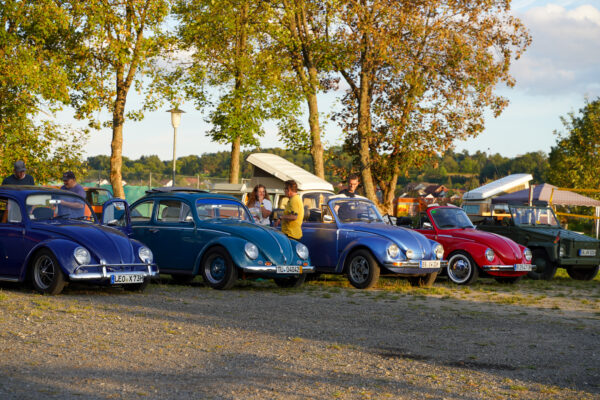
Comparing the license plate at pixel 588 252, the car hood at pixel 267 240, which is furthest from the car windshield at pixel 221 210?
the license plate at pixel 588 252

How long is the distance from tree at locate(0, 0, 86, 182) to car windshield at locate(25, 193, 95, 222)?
11063 millimetres

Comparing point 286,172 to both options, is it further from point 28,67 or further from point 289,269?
point 289,269

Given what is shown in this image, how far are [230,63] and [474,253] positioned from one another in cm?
1449

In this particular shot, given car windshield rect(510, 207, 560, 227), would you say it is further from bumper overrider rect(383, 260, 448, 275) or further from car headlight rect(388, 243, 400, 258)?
car headlight rect(388, 243, 400, 258)

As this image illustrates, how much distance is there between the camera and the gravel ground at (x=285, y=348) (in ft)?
20.3

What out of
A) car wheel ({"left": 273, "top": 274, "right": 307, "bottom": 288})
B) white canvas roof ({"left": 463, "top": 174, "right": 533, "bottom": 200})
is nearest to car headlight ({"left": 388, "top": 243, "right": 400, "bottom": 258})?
car wheel ({"left": 273, "top": 274, "right": 307, "bottom": 288})

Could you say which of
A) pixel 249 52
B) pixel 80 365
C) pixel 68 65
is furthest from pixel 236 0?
pixel 80 365

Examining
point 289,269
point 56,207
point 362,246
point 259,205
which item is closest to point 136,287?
point 56,207

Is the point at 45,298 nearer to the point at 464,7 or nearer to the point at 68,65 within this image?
the point at 68,65

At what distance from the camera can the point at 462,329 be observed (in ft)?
32.3

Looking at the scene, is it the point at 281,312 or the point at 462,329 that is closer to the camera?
the point at 462,329

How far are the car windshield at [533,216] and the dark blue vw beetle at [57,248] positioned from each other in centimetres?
1009

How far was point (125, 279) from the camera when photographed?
11820 millimetres

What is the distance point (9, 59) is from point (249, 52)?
845 cm
